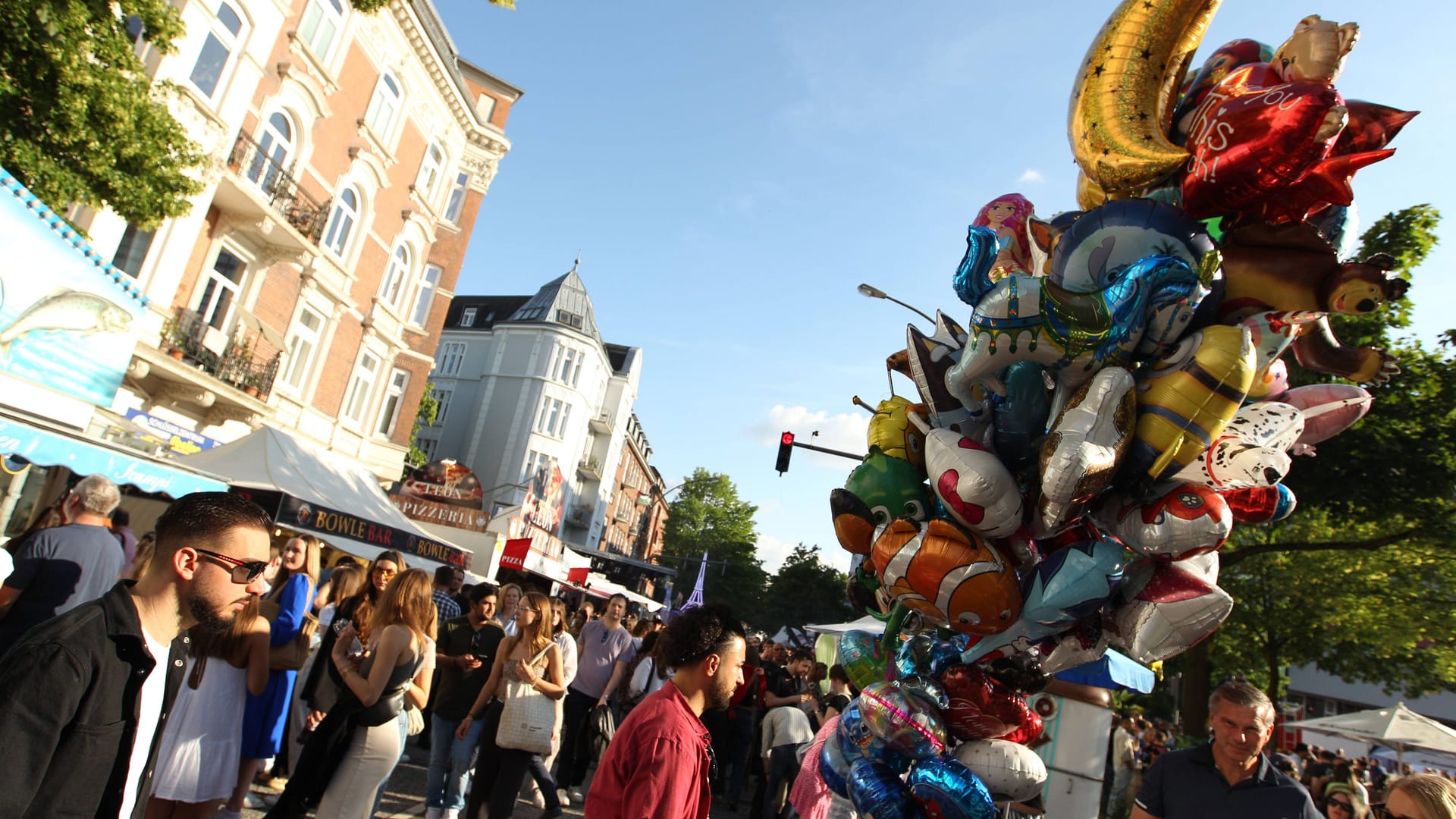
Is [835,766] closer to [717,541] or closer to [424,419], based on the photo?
[424,419]

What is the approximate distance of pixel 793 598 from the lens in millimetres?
44562

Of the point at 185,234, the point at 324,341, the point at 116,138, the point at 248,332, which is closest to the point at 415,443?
the point at 324,341

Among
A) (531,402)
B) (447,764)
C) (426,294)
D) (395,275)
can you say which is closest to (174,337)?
(395,275)

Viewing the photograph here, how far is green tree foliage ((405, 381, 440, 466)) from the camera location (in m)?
38.2

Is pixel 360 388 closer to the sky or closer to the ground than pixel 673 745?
closer to the sky

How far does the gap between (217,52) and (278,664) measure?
46.5 ft

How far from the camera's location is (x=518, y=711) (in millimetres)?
5387

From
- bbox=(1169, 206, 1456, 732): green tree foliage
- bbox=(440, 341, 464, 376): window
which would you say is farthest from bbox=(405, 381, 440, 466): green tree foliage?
bbox=(1169, 206, 1456, 732): green tree foliage

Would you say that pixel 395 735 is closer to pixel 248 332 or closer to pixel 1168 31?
pixel 1168 31

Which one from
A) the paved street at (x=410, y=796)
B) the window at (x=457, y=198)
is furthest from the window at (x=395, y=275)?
the paved street at (x=410, y=796)

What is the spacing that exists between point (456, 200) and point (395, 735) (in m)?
25.2

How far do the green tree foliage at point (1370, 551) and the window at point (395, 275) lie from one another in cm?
2093

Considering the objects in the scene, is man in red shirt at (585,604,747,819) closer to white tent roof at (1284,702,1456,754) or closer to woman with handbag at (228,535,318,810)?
woman with handbag at (228,535,318,810)

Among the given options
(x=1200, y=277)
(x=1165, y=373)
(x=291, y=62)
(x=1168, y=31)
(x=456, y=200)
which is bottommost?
(x=1165, y=373)
